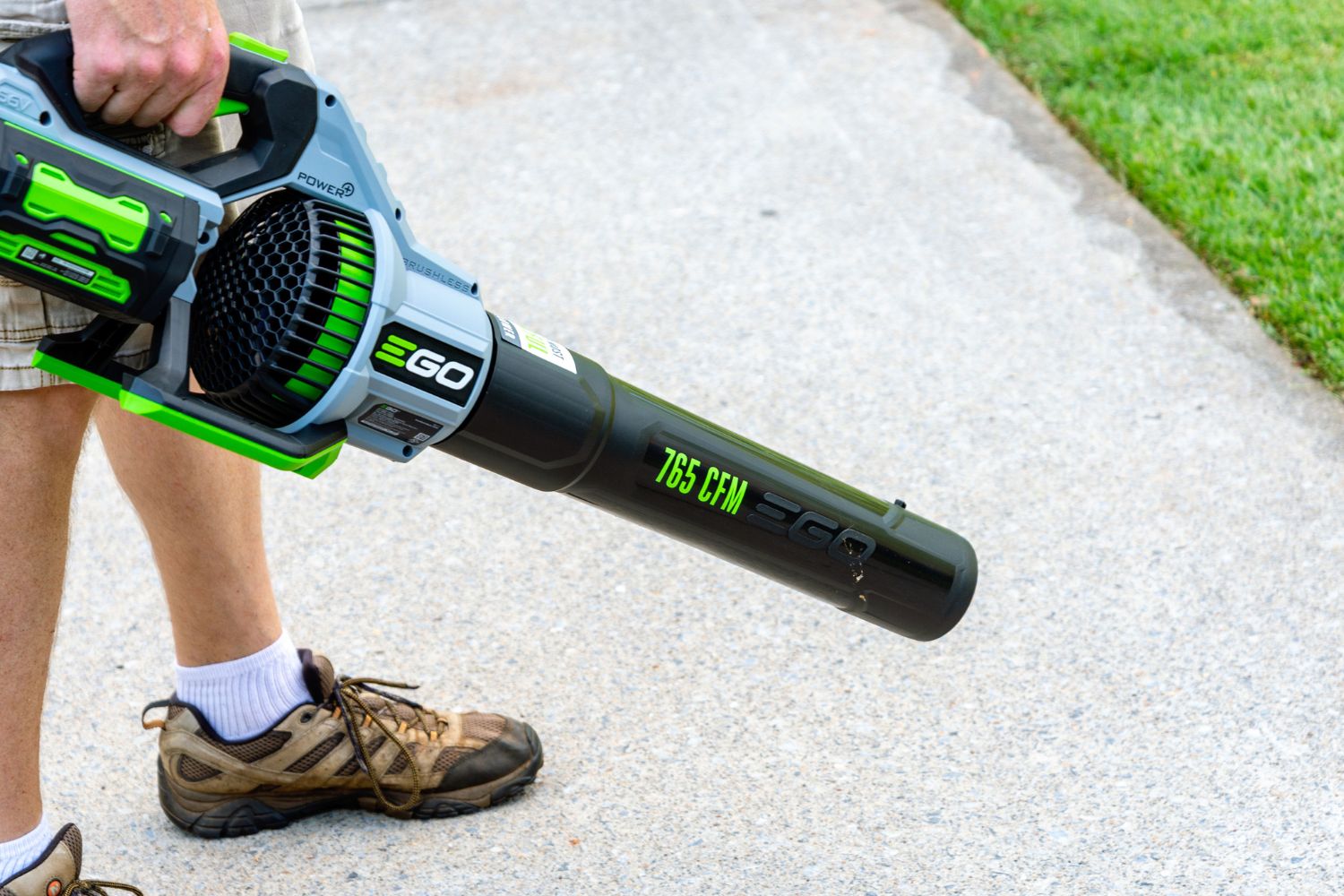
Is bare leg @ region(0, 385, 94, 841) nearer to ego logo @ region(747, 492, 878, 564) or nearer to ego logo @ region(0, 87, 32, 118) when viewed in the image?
ego logo @ region(0, 87, 32, 118)

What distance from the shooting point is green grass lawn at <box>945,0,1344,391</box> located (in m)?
3.29

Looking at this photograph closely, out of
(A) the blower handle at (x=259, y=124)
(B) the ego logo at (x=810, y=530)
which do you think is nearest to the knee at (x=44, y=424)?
(A) the blower handle at (x=259, y=124)

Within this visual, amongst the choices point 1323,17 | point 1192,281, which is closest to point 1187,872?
point 1192,281

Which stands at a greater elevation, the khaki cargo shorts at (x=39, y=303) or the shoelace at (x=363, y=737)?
the khaki cargo shorts at (x=39, y=303)

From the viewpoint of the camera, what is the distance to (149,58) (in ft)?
4.63

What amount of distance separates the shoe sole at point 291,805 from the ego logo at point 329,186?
3.11ft

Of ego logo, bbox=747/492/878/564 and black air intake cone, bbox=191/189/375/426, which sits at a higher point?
black air intake cone, bbox=191/189/375/426

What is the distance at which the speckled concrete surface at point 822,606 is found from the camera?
210 centimetres

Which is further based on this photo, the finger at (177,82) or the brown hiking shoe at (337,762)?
the brown hiking shoe at (337,762)

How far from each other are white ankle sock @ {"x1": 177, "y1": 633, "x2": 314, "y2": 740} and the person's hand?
2.88ft

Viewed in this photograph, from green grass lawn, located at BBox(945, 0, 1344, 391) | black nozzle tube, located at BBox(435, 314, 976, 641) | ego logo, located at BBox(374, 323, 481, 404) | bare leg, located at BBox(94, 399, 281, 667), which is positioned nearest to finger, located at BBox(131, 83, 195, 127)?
ego logo, located at BBox(374, 323, 481, 404)

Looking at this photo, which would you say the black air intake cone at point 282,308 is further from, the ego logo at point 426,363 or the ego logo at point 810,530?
the ego logo at point 810,530

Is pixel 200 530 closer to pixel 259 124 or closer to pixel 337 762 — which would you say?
pixel 337 762

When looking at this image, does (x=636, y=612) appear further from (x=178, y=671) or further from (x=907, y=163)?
(x=907, y=163)
